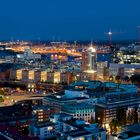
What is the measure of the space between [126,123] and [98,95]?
1747mm

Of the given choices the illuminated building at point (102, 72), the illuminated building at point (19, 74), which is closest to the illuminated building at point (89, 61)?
the illuminated building at point (102, 72)

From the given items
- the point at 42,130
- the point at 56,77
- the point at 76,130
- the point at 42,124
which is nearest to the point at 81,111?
the point at 42,124

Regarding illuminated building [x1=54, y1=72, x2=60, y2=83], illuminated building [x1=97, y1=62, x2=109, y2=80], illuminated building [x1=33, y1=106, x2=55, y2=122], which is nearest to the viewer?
illuminated building [x1=33, y1=106, x2=55, y2=122]

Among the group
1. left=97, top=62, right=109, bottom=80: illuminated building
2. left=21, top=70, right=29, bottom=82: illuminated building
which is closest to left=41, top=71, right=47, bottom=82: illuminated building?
left=21, top=70, right=29, bottom=82: illuminated building

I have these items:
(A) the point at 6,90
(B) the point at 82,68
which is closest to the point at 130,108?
(A) the point at 6,90

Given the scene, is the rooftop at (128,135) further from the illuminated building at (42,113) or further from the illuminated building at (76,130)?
the illuminated building at (42,113)

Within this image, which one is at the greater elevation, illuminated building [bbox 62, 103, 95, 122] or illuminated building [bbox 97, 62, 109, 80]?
illuminated building [bbox 97, 62, 109, 80]

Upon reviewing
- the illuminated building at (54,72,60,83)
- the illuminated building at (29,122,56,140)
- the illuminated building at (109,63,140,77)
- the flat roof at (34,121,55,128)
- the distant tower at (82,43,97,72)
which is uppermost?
the distant tower at (82,43,97,72)

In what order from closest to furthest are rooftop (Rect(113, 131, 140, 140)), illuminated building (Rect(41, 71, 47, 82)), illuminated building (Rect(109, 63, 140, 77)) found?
1. rooftop (Rect(113, 131, 140, 140))
2. illuminated building (Rect(41, 71, 47, 82))
3. illuminated building (Rect(109, 63, 140, 77))

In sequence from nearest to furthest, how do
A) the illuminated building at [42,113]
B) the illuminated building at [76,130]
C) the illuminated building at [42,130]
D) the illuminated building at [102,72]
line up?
the illuminated building at [76,130] → the illuminated building at [42,130] → the illuminated building at [42,113] → the illuminated building at [102,72]

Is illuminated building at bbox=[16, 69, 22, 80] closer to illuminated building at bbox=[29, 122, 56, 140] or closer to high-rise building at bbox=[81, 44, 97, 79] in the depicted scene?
high-rise building at bbox=[81, 44, 97, 79]

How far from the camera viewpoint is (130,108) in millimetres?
8312

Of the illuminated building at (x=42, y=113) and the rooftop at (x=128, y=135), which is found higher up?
the illuminated building at (x=42, y=113)

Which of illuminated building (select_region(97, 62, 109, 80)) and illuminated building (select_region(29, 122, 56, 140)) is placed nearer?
illuminated building (select_region(29, 122, 56, 140))
